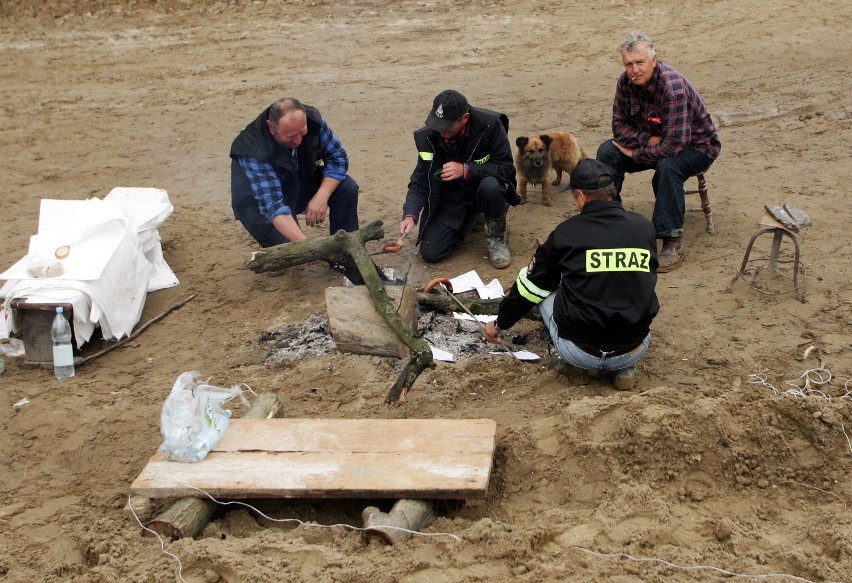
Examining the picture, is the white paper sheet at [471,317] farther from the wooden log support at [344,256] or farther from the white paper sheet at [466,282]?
the wooden log support at [344,256]

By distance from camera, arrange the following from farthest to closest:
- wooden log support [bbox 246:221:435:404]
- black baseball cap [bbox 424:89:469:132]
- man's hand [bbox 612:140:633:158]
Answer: man's hand [bbox 612:140:633:158] < black baseball cap [bbox 424:89:469:132] < wooden log support [bbox 246:221:435:404]

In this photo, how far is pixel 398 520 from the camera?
348cm

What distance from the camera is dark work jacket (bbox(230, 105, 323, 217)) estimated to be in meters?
6.07

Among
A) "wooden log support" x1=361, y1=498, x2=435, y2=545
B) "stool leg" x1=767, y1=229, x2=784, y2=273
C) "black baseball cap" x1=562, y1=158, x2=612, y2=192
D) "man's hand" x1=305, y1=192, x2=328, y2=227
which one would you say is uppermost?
"black baseball cap" x1=562, y1=158, x2=612, y2=192

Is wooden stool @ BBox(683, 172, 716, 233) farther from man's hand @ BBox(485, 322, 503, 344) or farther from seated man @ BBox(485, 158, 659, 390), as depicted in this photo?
man's hand @ BBox(485, 322, 503, 344)

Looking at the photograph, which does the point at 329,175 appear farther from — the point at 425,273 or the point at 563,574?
the point at 563,574

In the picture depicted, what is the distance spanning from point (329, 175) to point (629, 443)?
3583mm

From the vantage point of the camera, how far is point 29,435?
4.62 m

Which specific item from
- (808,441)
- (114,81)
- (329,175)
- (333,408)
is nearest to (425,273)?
(329,175)

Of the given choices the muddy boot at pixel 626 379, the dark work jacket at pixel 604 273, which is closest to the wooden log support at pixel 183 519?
the dark work jacket at pixel 604 273

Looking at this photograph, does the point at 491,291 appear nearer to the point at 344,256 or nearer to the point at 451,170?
the point at 451,170

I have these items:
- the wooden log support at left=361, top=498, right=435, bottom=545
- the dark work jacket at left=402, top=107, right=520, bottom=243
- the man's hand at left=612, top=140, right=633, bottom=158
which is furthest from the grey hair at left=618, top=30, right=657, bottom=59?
the wooden log support at left=361, top=498, right=435, bottom=545

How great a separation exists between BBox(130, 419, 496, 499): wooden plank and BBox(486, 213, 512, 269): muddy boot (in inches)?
100

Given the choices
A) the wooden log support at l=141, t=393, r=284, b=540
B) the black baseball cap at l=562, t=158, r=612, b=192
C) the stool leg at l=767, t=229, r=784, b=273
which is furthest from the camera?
the stool leg at l=767, t=229, r=784, b=273
